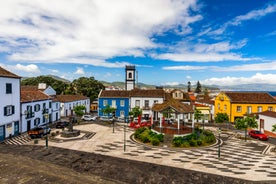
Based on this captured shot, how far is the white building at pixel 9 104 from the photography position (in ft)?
90.5

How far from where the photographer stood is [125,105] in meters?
52.0

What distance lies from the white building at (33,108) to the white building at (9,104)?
1.77 m

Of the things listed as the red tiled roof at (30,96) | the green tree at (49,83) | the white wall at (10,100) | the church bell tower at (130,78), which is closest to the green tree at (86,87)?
the green tree at (49,83)

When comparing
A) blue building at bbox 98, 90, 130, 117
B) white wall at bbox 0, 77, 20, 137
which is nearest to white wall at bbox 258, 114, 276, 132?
blue building at bbox 98, 90, 130, 117

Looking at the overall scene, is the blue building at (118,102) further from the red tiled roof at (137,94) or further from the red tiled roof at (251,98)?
the red tiled roof at (251,98)

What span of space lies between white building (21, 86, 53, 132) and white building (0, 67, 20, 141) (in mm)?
1770

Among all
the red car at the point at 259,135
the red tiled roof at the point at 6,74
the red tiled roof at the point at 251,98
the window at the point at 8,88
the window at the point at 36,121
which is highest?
the red tiled roof at the point at 6,74

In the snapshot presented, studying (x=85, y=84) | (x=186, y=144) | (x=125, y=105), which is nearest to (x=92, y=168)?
(x=186, y=144)

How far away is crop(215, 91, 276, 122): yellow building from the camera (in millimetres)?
46094

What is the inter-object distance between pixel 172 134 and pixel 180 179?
13.7 m

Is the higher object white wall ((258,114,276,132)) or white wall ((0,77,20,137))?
white wall ((0,77,20,137))

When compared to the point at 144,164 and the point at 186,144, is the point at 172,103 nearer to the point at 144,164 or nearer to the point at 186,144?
the point at 186,144

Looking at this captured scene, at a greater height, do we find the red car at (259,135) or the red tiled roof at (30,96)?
the red tiled roof at (30,96)

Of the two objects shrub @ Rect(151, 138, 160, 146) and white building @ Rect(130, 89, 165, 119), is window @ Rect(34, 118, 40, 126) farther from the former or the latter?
shrub @ Rect(151, 138, 160, 146)
